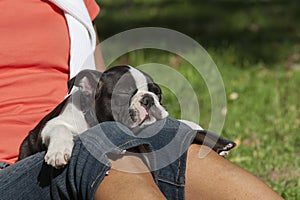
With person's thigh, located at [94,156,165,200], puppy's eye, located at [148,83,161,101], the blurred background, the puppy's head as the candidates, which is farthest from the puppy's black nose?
the blurred background

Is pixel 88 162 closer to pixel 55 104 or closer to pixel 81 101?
pixel 81 101

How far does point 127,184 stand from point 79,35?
1.02 m

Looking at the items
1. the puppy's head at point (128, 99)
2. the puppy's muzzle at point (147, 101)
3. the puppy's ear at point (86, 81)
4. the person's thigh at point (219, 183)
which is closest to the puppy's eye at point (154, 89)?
the puppy's head at point (128, 99)

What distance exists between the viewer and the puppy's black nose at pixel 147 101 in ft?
8.89

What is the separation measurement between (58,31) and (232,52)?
148 inches

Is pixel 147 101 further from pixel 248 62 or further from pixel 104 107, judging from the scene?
pixel 248 62

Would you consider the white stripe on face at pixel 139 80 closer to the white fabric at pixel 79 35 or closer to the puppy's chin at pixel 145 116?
the puppy's chin at pixel 145 116

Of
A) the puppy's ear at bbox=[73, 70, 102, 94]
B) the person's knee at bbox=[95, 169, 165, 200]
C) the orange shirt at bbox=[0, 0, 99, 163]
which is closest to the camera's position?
the person's knee at bbox=[95, 169, 165, 200]

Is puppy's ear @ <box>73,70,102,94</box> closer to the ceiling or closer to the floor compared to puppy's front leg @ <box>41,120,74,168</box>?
closer to the ceiling

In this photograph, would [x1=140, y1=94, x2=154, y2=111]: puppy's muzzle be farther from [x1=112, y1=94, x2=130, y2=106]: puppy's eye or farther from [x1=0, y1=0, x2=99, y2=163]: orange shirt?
[x1=0, y1=0, x2=99, y2=163]: orange shirt

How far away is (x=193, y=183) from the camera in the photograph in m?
2.48

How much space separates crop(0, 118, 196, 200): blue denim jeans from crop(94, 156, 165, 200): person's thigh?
0.03 metres

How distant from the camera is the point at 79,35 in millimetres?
3078

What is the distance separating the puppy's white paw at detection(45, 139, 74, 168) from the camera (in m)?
2.30
